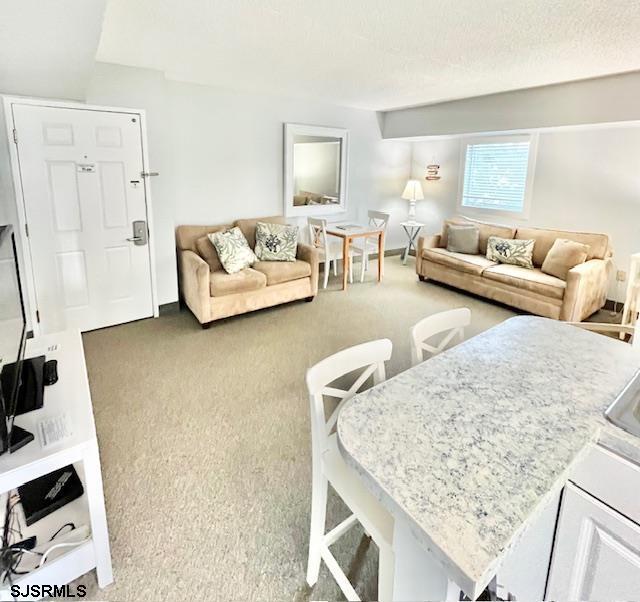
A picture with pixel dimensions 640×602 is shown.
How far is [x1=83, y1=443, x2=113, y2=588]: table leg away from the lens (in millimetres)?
1401

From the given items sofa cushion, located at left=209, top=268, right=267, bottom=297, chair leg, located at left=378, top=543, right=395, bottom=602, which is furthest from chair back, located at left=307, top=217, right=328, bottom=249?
chair leg, located at left=378, top=543, right=395, bottom=602

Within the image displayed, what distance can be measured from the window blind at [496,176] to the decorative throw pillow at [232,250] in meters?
3.52

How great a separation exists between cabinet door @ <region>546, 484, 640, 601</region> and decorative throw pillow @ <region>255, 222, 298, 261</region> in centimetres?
382

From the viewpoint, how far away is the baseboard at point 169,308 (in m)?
4.28

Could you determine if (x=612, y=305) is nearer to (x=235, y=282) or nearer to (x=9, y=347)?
(x=235, y=282)

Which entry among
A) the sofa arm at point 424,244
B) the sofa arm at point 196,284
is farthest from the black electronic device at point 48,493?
the sofa arm at point 424,244

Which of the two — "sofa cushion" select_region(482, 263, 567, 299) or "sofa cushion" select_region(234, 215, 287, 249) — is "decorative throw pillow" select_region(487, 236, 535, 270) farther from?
"sofa cushion" select_region(234, 215, 287, 249)

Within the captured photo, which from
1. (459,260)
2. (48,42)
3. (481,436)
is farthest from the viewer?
(459,260)

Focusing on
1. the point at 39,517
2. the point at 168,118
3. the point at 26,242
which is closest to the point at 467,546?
the point at 39,517

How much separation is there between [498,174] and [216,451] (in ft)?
Answer: 17.1

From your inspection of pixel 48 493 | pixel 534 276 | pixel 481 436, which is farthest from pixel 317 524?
pixel 534 276

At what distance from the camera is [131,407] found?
2637 millimetres

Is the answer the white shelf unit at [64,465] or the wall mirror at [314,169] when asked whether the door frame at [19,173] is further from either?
the white shelf unit at [64,465]

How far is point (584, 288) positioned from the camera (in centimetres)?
397
